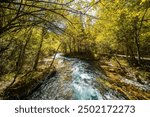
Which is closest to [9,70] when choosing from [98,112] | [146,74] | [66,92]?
[66,92]

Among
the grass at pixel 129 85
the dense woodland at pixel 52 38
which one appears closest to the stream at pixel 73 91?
the grass at pixel 129 85

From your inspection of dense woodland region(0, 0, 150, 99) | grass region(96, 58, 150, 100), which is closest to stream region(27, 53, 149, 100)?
grass region(96, 58, 150, 100)

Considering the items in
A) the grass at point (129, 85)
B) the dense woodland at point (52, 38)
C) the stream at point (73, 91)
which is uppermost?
the dense woodland at point (52, 38)

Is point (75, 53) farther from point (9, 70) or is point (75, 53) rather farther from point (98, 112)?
point (98, 112)

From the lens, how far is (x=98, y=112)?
492 centimetres

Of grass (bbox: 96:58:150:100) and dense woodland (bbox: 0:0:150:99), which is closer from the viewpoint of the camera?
dense woodland (bbox: 0:0:150:99)

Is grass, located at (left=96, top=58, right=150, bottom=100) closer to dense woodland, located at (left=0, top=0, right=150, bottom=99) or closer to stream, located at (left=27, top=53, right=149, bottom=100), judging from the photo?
stream, located at (left=27, top=53, right=149, bottom=100)

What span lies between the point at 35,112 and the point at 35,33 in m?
7.16

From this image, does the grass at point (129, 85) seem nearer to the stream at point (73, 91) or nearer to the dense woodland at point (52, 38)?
the stream at point (73, 91)

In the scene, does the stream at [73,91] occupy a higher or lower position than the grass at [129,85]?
higher

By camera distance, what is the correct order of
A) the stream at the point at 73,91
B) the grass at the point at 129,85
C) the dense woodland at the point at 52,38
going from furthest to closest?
the grass at the point at 129,85, the stream at the point at 73,91, the dense woodland at the point at 52,38

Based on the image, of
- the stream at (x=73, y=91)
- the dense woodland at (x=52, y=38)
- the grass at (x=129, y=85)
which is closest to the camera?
the dense woodland at (x=52, y=38)

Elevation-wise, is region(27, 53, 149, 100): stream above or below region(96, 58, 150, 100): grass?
above

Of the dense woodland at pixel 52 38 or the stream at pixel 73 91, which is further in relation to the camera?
the stream at pixel 73 91
